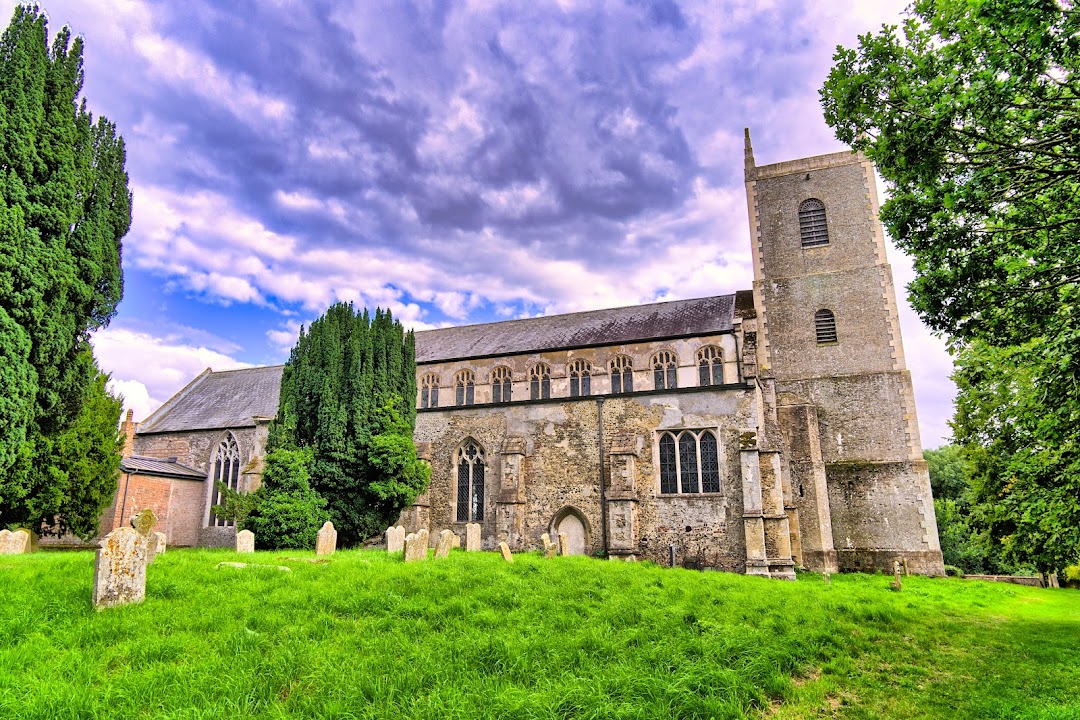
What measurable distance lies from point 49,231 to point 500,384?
58.6 ft

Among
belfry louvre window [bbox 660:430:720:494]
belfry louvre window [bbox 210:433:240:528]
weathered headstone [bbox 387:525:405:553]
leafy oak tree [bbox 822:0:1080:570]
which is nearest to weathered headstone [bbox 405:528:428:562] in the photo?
weathered headstone [bbox 387:525:405:553]

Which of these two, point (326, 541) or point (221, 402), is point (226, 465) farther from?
point (326, 541)

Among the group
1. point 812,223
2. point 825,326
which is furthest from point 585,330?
point 812,223

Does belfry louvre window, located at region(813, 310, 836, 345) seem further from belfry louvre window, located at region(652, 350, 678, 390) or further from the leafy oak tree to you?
the leafy oak tree

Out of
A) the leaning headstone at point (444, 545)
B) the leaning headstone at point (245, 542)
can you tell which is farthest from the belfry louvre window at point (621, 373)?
the leaning headstone at point (245, 542)

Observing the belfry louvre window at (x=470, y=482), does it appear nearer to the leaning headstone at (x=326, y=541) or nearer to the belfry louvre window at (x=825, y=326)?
the leaning headstone at (x=326, y=541)

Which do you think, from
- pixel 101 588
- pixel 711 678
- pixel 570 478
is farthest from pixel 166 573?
pixel 570 478

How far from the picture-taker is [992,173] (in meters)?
6.58

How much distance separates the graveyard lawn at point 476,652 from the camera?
227 inches

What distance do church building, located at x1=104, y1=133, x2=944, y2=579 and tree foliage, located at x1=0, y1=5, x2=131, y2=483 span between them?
11.7 metres

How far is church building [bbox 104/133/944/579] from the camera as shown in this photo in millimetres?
20188

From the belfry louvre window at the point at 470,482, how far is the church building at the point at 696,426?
3.0 inches

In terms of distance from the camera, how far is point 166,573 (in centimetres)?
977

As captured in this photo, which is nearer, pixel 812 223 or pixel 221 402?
pixel 812 223
